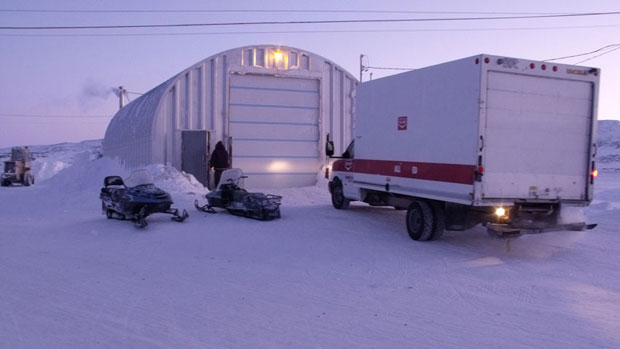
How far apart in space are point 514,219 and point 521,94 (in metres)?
1.95

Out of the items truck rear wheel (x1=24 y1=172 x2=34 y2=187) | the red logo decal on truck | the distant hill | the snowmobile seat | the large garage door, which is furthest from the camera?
the distant hill

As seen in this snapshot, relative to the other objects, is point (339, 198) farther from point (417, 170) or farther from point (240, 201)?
point (417, 170)

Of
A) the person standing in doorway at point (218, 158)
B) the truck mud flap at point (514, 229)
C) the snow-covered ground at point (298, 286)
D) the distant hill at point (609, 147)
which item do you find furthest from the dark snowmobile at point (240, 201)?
the distant hill at point (609, 147)

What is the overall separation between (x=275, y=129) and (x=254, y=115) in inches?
35.7

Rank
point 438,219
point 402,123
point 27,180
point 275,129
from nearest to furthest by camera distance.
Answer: point 438,219
point 402,123
point 275,129
point 27,180

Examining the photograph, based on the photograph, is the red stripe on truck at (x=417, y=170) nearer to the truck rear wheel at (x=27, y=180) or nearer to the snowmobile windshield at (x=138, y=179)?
the snowmobile windshield at (x=138, y=179)

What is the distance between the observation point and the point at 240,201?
12.2 meters

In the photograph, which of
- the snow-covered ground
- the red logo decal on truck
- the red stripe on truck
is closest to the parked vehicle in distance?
the snow-covered ground

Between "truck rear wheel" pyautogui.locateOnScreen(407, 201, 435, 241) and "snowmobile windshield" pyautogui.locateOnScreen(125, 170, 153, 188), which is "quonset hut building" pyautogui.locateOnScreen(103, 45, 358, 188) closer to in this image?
"snowmobile windshield" pyautogui.locateOnScreen(125, 170, 153, 188)

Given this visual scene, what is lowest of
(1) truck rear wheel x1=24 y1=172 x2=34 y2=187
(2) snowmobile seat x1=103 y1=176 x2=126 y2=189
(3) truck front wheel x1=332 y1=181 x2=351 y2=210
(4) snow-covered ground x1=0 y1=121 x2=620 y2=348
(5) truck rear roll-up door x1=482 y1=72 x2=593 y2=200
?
(1) truck rear wheel x1=24 y1=172 x2=34 y2=187

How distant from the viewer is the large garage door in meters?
19.2

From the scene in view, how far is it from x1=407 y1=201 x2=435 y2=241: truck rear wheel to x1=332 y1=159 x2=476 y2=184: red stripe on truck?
539mm

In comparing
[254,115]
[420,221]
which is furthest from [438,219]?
[254,115]

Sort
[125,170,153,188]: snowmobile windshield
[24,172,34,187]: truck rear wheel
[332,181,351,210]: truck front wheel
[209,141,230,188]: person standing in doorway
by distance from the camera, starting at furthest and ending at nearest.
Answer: [24,172,34,187]: truck rear wheel
[209,141,230,188]: person standing in doorway
[332,181,351,210]: truck front wheel
[125,170,153,188]: snowmobile windshield
